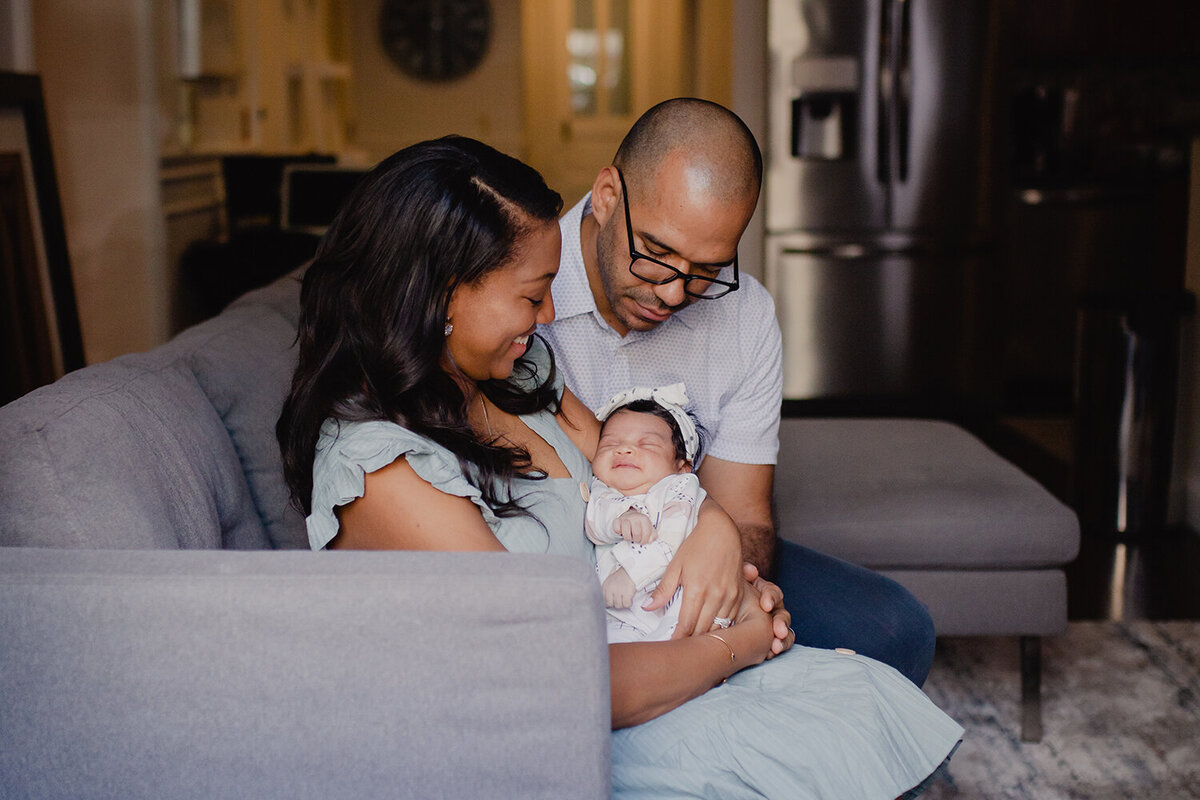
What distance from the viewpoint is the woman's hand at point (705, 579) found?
4.53 ft

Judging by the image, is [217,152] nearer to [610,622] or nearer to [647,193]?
[647,193]

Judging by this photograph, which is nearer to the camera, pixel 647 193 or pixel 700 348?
pixel 647 193

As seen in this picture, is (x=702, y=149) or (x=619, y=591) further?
(x=702, y=149)

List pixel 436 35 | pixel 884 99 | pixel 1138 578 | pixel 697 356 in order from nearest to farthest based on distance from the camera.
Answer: pixel 697 356, pixel 1138 578, pixel 884 99, pixel 436 35

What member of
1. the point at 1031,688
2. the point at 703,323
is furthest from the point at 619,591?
the point at 1031,688

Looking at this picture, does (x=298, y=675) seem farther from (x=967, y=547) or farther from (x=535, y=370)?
(x=967, y=547)

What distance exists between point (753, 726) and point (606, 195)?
0.91m

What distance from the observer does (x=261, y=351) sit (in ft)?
5.82

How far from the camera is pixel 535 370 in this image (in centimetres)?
164

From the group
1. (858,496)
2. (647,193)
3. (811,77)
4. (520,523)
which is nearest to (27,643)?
(520,523)

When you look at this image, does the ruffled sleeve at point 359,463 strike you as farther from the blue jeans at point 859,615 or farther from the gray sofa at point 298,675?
the blue jeans at point 859,615

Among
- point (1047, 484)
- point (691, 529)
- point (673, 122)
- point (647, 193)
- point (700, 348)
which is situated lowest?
point (1047, 484)

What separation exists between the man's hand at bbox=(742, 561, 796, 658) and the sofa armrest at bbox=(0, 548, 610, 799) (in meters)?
0.46

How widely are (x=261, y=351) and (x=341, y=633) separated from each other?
88 cm
